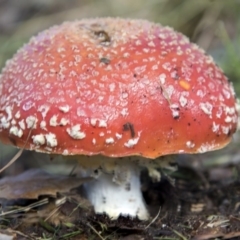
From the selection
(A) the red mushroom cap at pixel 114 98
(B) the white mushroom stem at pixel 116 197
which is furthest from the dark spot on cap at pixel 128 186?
(A) the red mushroom cap at pixel 114 98

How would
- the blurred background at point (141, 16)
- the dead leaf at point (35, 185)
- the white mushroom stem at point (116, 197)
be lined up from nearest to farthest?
the dead leaf at point (35, 185), the white mushroom stem at point (116, 197), the blurred background at point (141, 16)

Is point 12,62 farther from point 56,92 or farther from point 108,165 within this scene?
point 108,165

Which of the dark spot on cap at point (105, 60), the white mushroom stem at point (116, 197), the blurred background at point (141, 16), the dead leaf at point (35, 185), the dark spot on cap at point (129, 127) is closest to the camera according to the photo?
the dark spot on cap at point (129, 127)

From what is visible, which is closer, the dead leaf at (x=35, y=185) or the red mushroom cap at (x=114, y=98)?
the red mushroom cap at (x=114, y=98)

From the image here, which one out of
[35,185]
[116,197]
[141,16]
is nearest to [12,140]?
[35,185]

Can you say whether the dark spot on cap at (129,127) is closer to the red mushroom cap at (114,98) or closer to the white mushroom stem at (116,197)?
the red mushroom cap at (114,98)

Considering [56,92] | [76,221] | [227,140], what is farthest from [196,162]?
[56,92]

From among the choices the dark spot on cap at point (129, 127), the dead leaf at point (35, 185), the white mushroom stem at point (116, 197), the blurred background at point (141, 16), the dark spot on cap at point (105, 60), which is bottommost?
the blurred background at point (141, 16)
